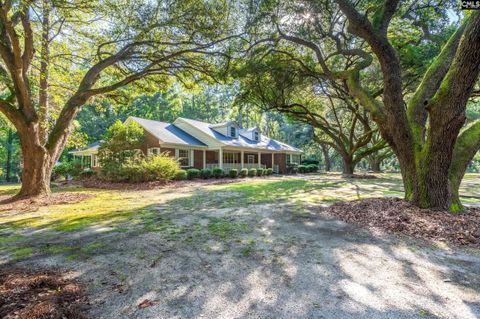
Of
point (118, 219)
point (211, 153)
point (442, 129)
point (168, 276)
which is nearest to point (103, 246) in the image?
point (168, 276)

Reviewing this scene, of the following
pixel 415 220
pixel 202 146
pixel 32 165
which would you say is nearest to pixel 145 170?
pixel 32 165

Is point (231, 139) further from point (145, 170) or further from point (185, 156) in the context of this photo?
point (145, 170)

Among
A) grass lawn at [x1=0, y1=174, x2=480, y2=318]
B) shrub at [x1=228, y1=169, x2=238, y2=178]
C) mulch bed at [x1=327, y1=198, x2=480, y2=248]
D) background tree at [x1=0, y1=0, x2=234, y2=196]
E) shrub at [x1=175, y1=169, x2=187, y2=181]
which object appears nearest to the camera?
grass lawn at [x1=0, y1=174, x2=480, y2=318]

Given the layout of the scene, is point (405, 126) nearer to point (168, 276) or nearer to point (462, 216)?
point (462, 216)

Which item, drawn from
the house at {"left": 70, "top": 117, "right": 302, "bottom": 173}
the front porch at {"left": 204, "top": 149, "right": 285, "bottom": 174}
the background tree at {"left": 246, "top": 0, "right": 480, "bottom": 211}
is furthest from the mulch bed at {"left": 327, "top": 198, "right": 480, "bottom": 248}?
the front porch at {"left": 204, "top": 149, "right": 285, "bottom": 174}

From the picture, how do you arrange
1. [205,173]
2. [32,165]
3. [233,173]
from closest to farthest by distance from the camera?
[32,165] < [205,173] < [233,173]

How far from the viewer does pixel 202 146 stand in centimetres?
2302

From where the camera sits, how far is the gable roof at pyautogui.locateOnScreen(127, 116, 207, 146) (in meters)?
20.7

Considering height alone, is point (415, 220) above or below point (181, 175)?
below

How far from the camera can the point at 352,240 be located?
14.4 ft

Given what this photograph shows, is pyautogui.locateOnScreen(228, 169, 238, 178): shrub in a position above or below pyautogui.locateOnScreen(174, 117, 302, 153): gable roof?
below

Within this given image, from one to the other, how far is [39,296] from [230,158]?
24.1m

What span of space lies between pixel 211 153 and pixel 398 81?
19607 mm

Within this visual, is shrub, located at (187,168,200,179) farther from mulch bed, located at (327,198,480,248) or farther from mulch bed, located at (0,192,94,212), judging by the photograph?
mulch bed, located at (327,198,480,248)
